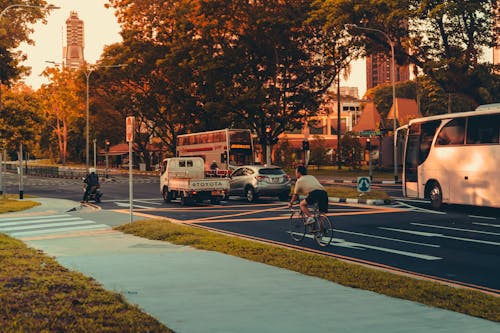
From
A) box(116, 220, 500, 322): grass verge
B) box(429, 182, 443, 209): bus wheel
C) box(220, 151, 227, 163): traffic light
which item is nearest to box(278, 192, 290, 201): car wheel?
box(429, 182, 443, 209): bus wheel

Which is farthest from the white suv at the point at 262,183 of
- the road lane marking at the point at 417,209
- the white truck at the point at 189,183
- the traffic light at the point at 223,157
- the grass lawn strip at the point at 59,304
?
the grass lawn strip at the point at 59,304

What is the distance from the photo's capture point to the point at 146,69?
202ft

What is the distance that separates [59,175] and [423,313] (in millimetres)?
68410

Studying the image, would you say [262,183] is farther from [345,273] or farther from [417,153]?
[345,273]

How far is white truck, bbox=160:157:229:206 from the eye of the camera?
88.6 feet

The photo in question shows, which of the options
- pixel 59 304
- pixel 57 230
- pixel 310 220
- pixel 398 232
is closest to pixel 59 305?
pixel 59 304

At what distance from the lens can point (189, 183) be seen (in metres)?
26.9

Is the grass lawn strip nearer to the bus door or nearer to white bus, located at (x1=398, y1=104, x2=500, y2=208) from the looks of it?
white bus, located at (x1=398, y1=104, x2=500, y2=208)

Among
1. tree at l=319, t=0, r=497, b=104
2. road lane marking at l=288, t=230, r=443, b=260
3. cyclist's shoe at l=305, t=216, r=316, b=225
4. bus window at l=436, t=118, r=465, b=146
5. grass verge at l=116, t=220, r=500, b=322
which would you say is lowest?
road lane marking at l=288, t=230, r=443, b=260

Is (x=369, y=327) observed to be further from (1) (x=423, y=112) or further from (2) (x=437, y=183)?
A: (1) (x=423, y=112)

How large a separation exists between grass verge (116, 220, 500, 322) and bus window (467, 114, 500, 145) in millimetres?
10422

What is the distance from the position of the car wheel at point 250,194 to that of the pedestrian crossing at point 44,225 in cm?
895

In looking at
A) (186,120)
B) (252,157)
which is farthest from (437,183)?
(186,120)

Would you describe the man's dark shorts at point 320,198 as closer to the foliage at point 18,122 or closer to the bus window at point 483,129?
the bus window at point 483,129
